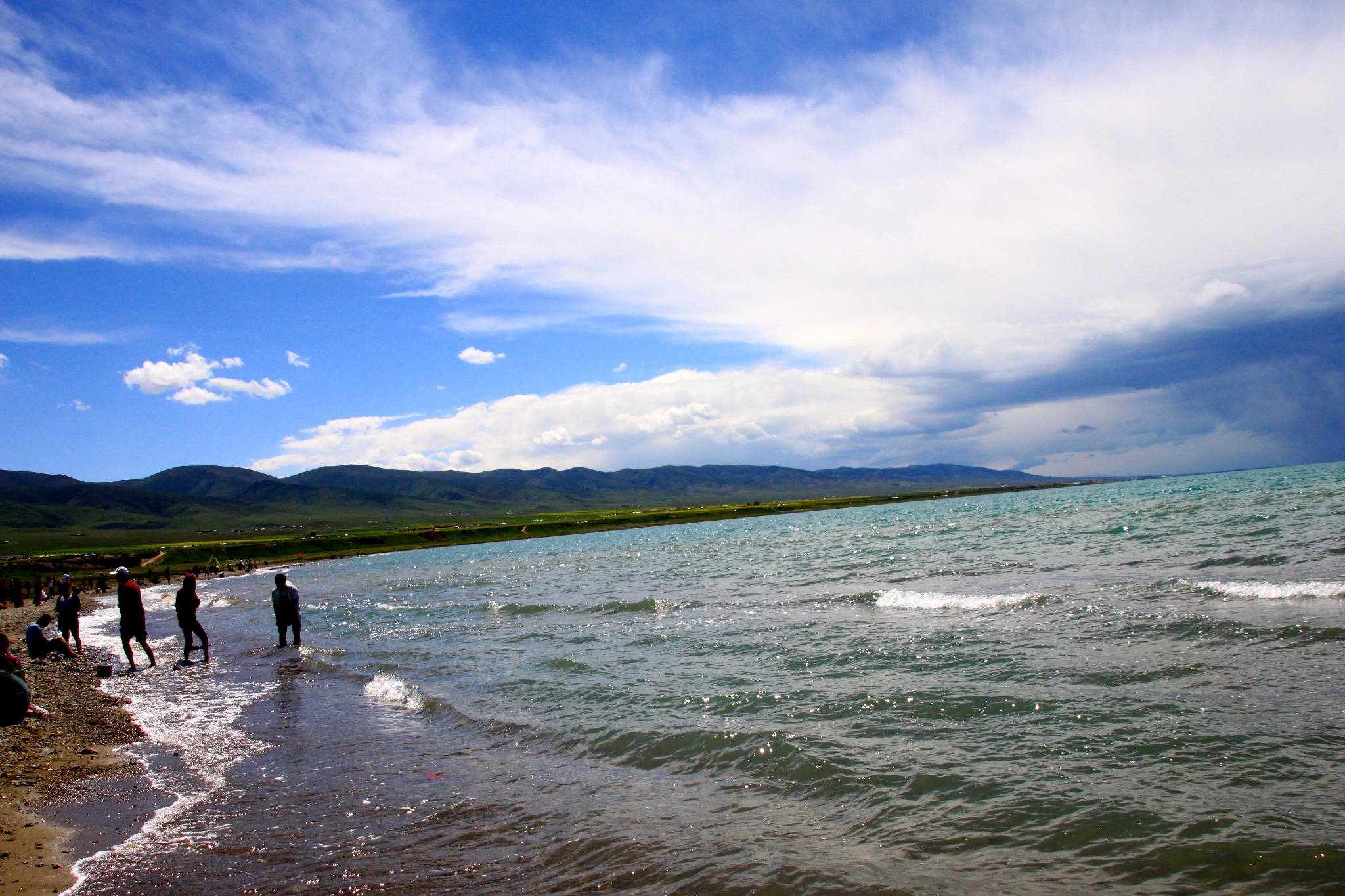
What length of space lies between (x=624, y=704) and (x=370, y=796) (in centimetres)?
489

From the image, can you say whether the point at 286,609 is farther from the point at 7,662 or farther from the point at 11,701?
the point at 11,701

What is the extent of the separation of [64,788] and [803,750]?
393 inches

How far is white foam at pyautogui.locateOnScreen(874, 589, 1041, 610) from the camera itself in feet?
64.7

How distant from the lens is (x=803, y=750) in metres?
9.83

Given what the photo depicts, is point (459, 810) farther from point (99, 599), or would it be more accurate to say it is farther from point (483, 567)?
point (99, 599)

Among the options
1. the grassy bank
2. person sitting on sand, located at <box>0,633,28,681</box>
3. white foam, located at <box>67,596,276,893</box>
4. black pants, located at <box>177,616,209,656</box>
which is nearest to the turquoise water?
white foam, located at <box>67,596,276,893</box>

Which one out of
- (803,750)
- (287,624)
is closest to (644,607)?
(287,624)

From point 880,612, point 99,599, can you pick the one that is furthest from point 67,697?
point 99,599

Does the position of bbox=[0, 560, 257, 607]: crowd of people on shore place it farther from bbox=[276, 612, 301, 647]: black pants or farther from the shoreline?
the shoreline

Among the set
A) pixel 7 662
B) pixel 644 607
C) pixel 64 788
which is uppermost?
pixel 7 662

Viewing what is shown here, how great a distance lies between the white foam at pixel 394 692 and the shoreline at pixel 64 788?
163 inches

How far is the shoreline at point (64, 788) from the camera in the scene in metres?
7.23

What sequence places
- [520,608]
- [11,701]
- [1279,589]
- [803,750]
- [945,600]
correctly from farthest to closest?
[520,608], [945,600], [1279,589], [11,701], [803,750]

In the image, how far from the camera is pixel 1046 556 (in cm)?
3072
